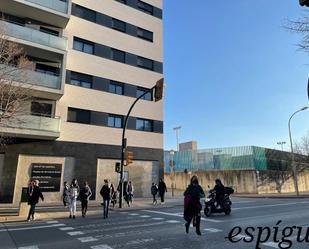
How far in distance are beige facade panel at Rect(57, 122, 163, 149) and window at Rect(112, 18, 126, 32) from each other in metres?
9.88

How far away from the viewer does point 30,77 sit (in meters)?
21.9

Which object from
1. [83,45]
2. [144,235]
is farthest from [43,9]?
[144,235]

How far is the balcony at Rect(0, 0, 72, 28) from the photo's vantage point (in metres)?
23.1

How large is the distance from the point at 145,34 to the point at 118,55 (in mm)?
4621

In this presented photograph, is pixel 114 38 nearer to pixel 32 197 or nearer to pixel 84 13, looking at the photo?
pixel 84 13

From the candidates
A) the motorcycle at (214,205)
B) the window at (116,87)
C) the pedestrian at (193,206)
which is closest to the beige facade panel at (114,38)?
the window at (116,87)

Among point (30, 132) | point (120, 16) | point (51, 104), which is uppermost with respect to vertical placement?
point (120, 16)

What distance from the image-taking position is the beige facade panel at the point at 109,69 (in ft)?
87.9

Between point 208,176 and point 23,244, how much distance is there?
104ft

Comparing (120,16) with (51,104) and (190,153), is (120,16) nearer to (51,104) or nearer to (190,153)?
(51,104)

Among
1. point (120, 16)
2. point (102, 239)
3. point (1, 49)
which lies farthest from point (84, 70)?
point (102, 239)

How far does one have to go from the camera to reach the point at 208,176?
3894cm

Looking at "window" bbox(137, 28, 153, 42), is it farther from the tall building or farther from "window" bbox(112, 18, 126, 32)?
"window" bbox(112, 18, 126, 32)

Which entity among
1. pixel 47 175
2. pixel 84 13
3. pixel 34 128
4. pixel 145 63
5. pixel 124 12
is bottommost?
pixel 47 175
